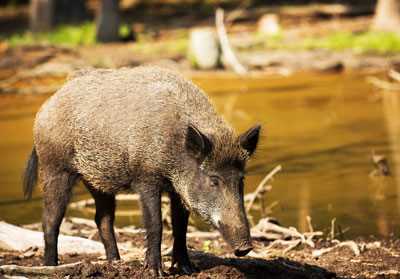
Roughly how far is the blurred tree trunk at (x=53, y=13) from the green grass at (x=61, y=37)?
13.2 inches

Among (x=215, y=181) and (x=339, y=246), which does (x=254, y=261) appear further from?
(x=339, y=246)

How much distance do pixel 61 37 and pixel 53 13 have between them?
318 cm

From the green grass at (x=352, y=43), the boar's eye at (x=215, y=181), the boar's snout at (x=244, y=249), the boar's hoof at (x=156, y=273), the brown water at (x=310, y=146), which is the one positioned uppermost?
the green grass at (x=352, y=43)

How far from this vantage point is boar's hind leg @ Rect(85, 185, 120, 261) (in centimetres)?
792

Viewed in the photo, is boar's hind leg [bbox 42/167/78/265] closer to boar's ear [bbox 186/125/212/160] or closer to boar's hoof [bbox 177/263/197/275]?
boar's hoof [bbox 177/263/197/275]

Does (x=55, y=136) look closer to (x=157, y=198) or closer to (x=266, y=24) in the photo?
(x=157, y=198)

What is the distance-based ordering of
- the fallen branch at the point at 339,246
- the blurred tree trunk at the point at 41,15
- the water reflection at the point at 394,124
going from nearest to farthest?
1. the fallen branch at the point at 339,246
2. the water reflection at the point at 394,124
3. the blurred tree trunk at the point at 41,15

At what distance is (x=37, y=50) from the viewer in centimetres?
2641

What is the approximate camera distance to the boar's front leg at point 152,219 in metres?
6.95

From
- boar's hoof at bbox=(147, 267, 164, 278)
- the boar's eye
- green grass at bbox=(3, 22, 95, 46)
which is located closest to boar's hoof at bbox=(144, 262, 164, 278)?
boar's hoof at bbox=(147, 267, 164, 278)

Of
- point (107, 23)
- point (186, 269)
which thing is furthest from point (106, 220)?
point (107, 23)

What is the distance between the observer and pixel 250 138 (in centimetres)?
678

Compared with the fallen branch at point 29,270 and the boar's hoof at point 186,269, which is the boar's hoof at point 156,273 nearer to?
the boar's hoof at point 186,269

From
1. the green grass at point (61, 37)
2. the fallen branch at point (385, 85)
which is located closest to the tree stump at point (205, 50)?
the green grass at point (61, 37)
